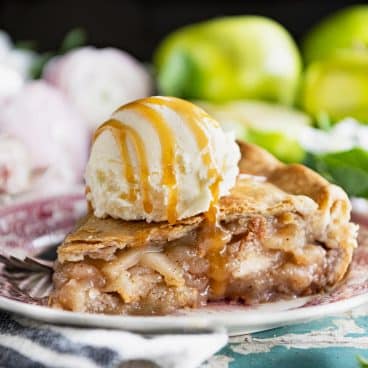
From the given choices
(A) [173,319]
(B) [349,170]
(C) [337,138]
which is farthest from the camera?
(C) [337,138]

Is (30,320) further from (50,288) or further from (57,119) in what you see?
(57,119)

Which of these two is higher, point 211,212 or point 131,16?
point 211,212

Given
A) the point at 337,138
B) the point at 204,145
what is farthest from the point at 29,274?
the point at 337,138

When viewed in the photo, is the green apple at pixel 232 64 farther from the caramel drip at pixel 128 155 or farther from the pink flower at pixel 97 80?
the caramel drip at pixel 128 155

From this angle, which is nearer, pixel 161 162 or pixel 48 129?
pixel 161 162

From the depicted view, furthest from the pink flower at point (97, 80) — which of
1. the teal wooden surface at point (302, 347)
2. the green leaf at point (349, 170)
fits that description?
the teal wooden surface at point (302, 347)

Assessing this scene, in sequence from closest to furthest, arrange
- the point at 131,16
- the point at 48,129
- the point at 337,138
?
the point at 337,138
the point at 48,129
the point at 131,16

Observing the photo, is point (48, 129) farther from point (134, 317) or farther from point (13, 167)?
point (134, 317)
